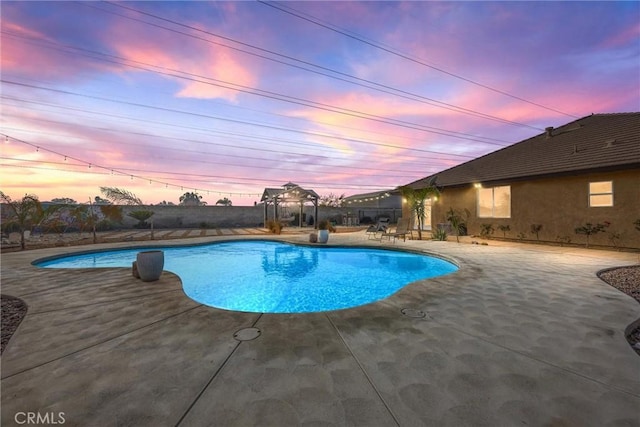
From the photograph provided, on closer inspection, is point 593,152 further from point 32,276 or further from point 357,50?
point 32,276

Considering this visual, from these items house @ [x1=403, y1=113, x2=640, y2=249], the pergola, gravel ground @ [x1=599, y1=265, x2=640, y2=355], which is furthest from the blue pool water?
the pergola

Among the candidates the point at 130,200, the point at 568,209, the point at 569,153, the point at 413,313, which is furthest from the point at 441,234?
the point at 130,200

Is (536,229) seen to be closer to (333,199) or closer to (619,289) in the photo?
(619,289)

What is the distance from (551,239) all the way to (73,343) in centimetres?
1437

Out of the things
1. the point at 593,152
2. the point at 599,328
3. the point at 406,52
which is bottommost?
the point at 599,328

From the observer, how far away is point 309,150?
2559 cm

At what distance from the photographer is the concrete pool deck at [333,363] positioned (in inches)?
69.1

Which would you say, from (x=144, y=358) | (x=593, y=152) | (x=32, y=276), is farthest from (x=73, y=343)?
(x=593, y=152)

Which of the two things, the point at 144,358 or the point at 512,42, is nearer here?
the point at 144,358

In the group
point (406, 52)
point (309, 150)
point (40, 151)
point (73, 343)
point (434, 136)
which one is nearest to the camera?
point (73, 343)

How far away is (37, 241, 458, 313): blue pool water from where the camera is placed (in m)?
5.68

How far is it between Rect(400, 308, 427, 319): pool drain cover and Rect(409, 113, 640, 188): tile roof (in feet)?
32.9

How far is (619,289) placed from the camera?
458 cm

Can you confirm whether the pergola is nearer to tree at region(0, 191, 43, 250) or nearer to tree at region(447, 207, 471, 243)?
tree at region(447, 207, 471, 243)
